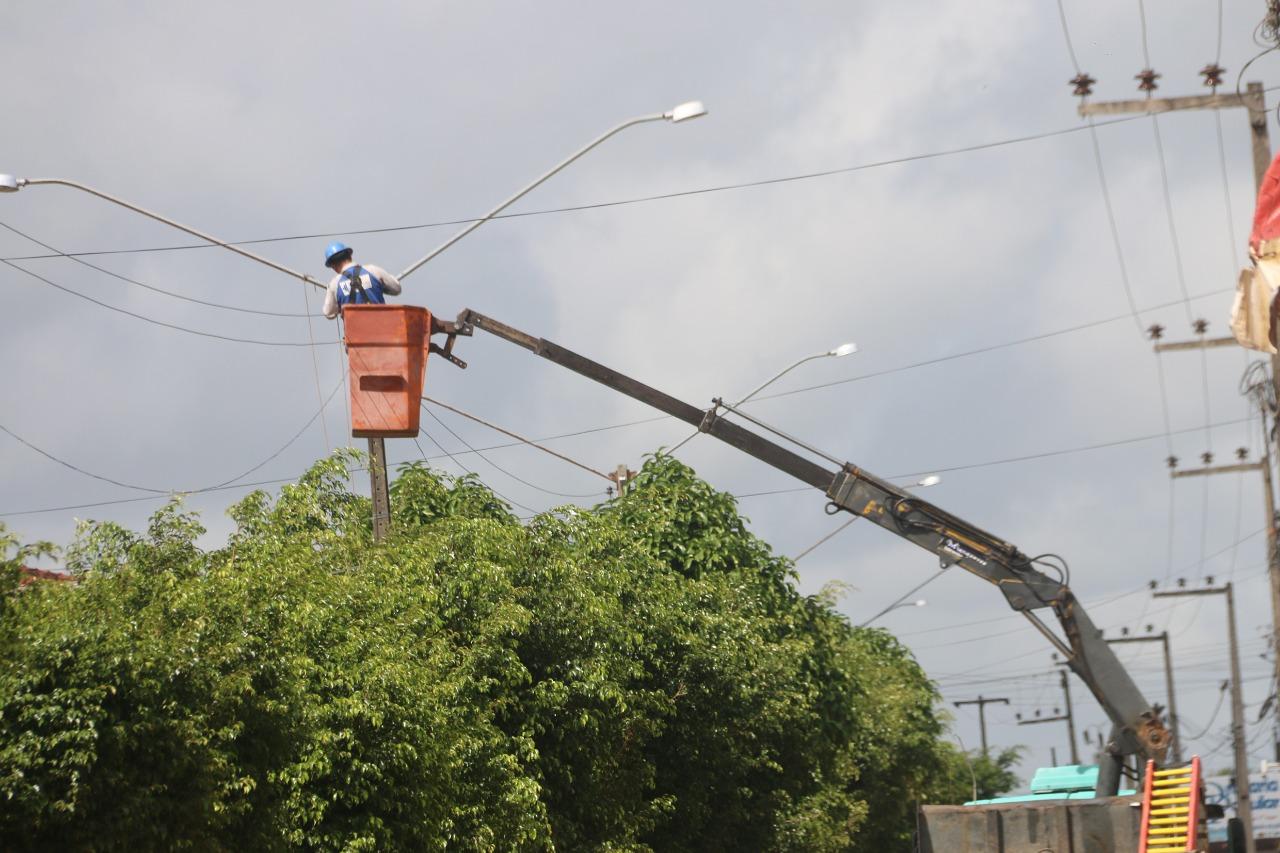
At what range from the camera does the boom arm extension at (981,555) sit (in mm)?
20266

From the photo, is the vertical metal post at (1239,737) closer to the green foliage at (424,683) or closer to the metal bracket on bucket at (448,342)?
the green foliage at (424,683)

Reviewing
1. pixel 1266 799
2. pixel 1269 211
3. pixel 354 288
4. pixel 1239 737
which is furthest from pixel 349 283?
pixel 1266 799

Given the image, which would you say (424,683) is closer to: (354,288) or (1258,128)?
(354,288)

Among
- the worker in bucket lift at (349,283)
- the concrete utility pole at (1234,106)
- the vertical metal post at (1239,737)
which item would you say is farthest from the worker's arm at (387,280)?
the vertical metal post at (1239,737)

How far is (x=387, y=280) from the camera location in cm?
1889

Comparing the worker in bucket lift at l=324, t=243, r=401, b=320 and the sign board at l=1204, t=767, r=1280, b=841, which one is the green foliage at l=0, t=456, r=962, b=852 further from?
the sign board at l=1204, t=767, r=1280, b=841

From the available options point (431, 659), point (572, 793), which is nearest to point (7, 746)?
point (431, 659)

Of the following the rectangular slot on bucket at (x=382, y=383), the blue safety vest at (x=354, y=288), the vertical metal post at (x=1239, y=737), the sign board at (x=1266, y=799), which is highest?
the blue safety vest at (x=354, y=288)

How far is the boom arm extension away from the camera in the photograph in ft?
66.5

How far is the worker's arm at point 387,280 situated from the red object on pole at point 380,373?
134 centimetres

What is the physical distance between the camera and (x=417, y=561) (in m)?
18.0

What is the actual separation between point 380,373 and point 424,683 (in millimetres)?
3463

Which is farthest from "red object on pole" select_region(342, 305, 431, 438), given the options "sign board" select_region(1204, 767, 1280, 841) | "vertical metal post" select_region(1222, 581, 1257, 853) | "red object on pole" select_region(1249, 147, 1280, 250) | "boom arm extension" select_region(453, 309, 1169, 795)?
"sign board" select_region(1204, 767, 1280, 841)

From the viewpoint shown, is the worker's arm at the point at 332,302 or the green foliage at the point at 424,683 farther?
the worker's arm at the point at 332,302
